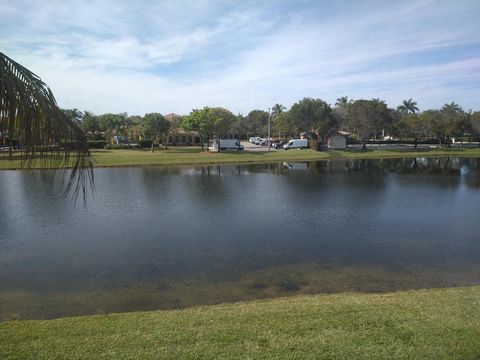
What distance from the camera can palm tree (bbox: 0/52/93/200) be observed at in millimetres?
6027

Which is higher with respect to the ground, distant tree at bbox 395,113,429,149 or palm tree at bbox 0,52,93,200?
distant tree at bbox 395,113,429,149

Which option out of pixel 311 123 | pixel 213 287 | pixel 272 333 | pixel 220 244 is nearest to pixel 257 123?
pixel 311 123

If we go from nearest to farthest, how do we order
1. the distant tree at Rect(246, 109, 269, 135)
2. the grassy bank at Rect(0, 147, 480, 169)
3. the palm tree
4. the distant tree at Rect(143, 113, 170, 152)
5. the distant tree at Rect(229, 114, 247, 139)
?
the palm tree < the grassy bank at Rect(0, 147, 480, 169) < the distant tree at Rect(143, 113, 170, 152) < the distant tree at Rect(229, 114, 247, 139) < the distant tree at Rect(246, 109, 269, 135)

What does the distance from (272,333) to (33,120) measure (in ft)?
19.2

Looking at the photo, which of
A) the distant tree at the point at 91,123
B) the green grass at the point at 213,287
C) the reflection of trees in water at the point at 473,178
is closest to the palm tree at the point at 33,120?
the green grass at the point at 213,287

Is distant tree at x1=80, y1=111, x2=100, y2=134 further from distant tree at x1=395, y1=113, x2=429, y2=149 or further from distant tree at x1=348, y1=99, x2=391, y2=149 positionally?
distant tree at x1=395, y1=113, x2=429, y2=149

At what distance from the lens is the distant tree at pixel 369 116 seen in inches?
3012

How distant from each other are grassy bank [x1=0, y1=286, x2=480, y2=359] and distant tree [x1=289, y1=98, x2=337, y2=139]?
7231 centimetres

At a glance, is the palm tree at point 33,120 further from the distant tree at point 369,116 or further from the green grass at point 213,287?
the distant tree at point 369,116

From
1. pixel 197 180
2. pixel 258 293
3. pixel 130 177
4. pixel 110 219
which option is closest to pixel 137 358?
pixel 258 293

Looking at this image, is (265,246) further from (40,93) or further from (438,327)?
(40,93)

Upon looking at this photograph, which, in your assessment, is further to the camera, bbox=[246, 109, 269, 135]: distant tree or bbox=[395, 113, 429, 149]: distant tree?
bbox=[246, 109, 269, 135]: distant tree

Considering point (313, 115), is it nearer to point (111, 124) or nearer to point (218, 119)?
point (218, 119)

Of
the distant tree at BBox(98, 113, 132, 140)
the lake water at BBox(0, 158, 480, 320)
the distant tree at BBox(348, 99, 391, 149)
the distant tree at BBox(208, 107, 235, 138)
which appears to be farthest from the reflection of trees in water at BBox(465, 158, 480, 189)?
the distant tree at BBox(98, 113, 132, 140)
